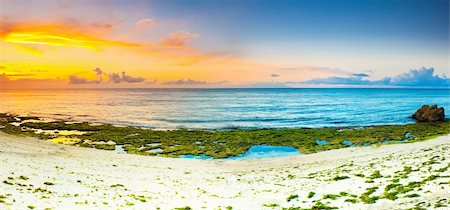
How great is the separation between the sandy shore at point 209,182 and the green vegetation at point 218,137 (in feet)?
25.2

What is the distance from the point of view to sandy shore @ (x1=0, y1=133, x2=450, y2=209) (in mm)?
19500

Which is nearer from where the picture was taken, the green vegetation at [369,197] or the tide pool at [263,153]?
the green vegetation at [369,197]

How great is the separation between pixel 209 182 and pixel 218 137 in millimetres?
24750

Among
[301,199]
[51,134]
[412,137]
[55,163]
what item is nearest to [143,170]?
[55,163]

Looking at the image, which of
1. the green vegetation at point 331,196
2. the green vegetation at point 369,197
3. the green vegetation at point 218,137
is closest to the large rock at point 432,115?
the green vegetation at point 218,137

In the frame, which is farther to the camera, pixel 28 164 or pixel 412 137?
pixel 412 137

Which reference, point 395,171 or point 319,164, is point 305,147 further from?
point 395,171

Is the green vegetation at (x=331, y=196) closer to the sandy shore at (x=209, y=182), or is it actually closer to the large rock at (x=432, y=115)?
the sandy shore at (x=209, y=182)

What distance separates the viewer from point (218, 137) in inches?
2083

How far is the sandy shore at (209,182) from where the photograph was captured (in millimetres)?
19500

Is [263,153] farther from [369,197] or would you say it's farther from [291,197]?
[369,197]

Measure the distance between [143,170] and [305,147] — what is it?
2383 cm

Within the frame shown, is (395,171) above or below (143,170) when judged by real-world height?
above

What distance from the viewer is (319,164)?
33.6m
